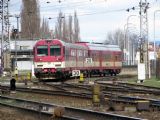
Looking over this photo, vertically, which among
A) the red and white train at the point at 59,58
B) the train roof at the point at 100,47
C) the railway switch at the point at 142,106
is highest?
the train roof at the point at 100,47

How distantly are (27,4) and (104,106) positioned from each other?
3385 inches

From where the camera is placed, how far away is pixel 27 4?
337 ft

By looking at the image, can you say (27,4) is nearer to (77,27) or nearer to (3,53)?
(77,27)

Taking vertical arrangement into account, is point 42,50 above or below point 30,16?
below

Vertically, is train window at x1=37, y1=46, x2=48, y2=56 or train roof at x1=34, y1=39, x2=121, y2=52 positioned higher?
train roof at x1=34, y1=39, x2=121, y2=52

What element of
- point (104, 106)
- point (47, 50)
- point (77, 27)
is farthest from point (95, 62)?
point (77, 27)

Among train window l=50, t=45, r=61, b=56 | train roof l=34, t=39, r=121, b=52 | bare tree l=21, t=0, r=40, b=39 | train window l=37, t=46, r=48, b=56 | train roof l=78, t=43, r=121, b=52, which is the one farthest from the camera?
bare tree l=21, t=0, r=40, b=39

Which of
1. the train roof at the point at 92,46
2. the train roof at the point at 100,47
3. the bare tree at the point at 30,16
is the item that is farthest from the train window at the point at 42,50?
the bare tree at the point at 30,16

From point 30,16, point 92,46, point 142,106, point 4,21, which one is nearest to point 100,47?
point 92,46

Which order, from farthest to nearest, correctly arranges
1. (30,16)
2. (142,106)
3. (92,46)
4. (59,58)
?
(30,16) → (92,46) → (59,58) → (142,106)

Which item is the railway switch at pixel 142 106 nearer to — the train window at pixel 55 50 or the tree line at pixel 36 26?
the train window at pixel 55 50

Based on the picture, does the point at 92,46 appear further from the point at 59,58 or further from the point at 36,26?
the point at 36,26

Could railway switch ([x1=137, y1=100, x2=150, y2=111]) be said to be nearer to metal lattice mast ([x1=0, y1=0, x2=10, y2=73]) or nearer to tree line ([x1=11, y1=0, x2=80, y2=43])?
metal lattice mast ([x1=0, y1=0, x2=10, y2=73])

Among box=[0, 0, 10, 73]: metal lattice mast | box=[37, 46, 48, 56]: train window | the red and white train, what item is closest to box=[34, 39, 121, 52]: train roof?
the red and white train
